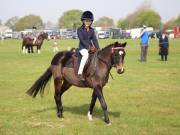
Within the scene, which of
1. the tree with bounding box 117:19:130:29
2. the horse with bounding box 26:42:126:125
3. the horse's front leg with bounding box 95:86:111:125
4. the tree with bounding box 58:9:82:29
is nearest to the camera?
the horse with bounding box 26:42:126:125

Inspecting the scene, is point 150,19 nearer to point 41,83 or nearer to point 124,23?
point 124,23

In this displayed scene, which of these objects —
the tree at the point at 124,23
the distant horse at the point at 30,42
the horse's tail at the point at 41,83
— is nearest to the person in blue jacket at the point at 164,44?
the distant horse at the point at 30,42

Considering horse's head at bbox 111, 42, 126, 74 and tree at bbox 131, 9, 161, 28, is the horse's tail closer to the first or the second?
horse's head at bbox 111, 42, 126, 74

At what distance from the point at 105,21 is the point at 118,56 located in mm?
189021

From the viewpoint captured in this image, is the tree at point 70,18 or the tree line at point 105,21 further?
the tree at point 70,18

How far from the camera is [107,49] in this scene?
33.2 ft

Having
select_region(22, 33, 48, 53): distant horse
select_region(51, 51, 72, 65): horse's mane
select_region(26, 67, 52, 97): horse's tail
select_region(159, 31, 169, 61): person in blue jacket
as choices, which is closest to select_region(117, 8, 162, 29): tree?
select_region(22, 33, 48, 53): distant horse

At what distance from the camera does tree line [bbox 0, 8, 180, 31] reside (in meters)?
138

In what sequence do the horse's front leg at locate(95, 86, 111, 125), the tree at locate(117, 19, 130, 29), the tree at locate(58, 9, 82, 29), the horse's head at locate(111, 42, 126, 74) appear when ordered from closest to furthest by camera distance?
the horse's head at locate(111, 42, 126, 74)
the horse's front leg at locate(95, 86, 111, 125)
the tree at locate(117, 19, 130, 29)
the tree at locate(58, 9, 82, 29)

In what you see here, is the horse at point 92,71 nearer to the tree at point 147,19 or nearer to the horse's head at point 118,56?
the horse's head at point 118,56

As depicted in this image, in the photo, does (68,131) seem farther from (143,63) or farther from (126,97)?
(143,63)

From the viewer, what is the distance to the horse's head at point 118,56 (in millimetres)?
9586

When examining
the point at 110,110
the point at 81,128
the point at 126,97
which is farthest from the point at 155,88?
the point at 81,128

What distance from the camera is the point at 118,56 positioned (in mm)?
9688
